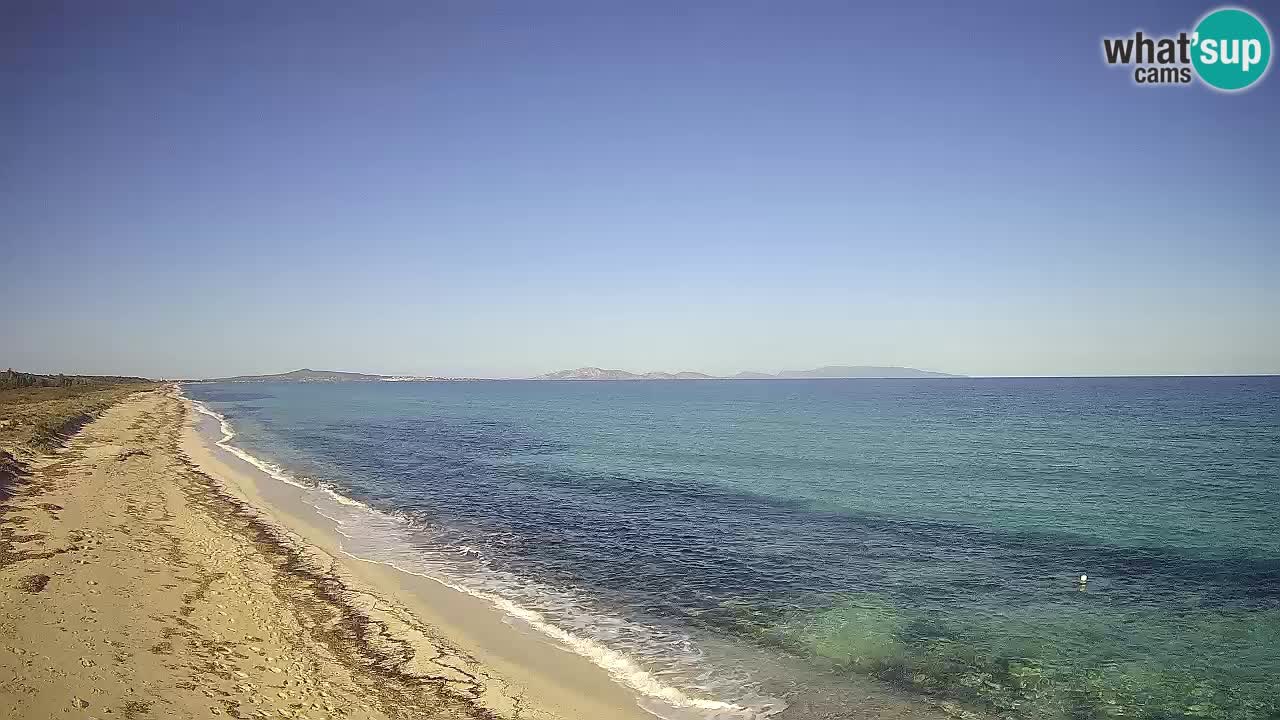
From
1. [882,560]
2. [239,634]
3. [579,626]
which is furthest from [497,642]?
[882,560]

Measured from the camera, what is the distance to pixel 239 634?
39.2 ft

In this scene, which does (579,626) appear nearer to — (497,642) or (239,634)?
(497,642)

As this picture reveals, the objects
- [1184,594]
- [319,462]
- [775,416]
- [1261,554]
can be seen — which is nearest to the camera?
[1184,594]

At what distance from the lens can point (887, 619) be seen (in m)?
14.4

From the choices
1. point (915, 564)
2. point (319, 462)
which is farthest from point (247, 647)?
point (319, 462)

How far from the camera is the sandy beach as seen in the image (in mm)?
9578

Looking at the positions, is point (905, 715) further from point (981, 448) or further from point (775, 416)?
point (775, 416)

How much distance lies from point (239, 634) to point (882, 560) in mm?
16514

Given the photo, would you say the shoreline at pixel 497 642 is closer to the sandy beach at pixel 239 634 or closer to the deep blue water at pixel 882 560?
the sandy beach at pixel 239 634

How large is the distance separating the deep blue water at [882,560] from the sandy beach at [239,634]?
1836mm

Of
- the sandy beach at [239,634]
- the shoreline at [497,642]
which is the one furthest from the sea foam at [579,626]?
the sandy beach at [239,634]

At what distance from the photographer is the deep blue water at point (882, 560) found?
1191 centimetres

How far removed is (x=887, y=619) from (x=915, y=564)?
16.9ft

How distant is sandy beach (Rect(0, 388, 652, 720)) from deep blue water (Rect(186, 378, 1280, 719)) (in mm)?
1836
